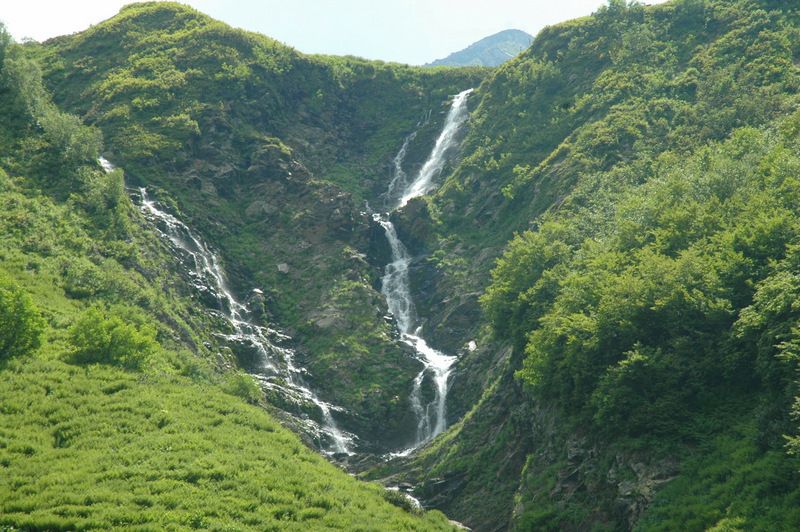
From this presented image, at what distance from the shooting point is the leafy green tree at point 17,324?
121 ft

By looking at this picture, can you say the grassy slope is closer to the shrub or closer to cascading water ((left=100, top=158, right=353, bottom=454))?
the shrub

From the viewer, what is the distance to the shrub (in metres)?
40.9

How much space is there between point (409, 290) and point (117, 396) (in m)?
43.0

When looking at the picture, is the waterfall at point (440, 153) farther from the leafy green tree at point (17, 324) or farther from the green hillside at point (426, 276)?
the leafy green tree at point (17, 324)

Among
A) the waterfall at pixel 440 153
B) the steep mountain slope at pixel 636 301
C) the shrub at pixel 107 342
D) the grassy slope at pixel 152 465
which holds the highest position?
the waterfall at pixel 440 153

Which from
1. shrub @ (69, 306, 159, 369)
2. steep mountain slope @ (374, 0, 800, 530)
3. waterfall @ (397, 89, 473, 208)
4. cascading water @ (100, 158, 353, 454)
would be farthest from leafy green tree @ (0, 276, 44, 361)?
waterfall @ (397, 89, 473, 208)

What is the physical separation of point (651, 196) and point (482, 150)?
4227cm

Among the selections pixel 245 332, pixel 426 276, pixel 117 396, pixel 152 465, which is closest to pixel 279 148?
pixel 426 276

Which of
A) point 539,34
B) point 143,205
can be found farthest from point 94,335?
point 539,34

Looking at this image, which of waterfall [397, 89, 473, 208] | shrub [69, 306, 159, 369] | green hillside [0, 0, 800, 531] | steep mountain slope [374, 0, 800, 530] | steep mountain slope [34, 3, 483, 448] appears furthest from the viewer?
waterfall [397, 89, 473, 208]

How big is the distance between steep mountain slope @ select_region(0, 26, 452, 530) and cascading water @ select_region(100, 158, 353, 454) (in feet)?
7.23

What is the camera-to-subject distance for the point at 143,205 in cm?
7294

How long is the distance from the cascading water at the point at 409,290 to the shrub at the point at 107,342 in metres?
23.4

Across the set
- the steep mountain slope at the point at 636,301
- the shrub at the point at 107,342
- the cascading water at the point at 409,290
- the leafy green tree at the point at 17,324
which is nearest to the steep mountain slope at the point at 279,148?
the cascading water at the point at 409,290
